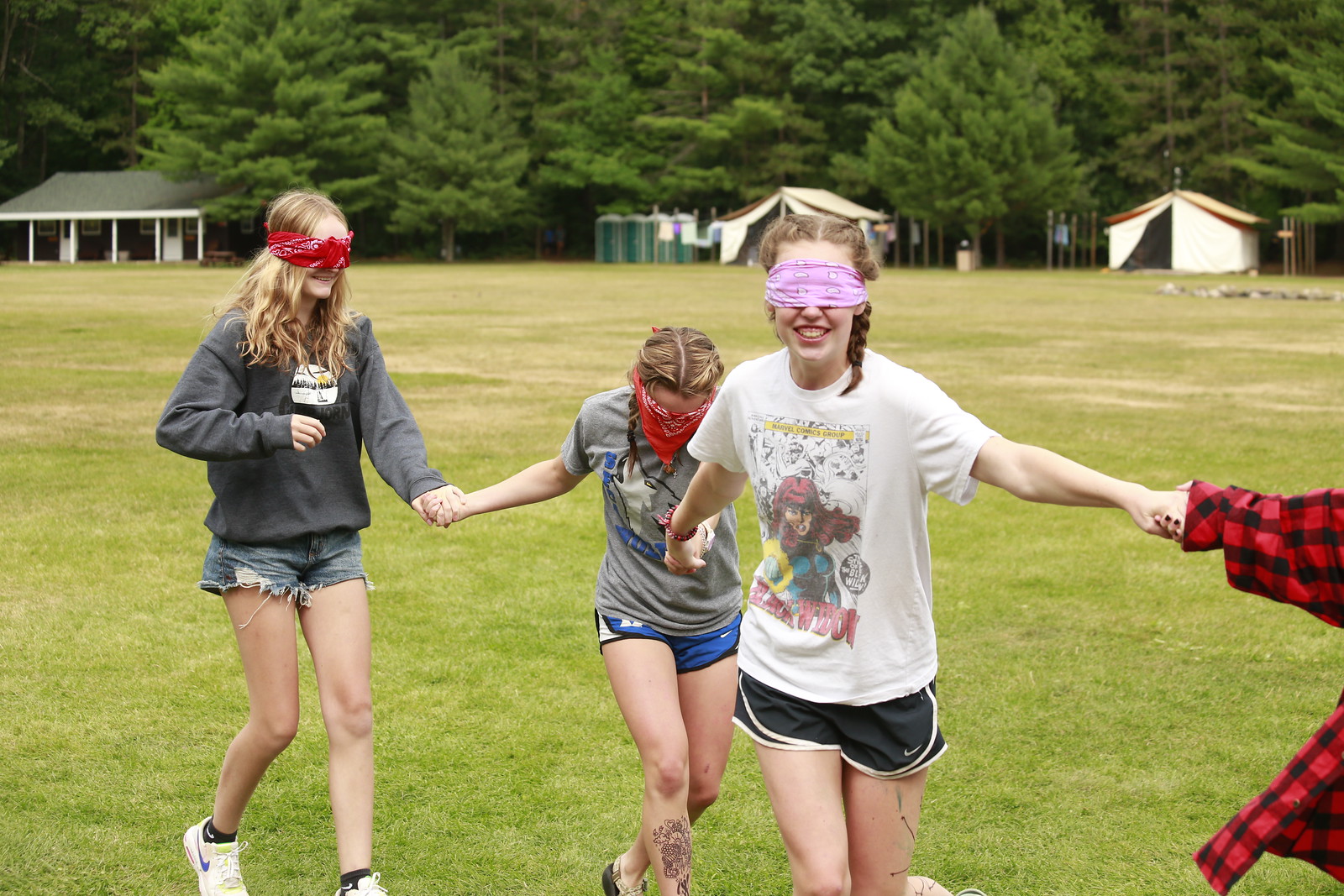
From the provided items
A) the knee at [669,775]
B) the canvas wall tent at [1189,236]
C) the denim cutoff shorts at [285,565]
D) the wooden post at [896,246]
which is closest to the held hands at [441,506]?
the denim cutoff shorts at [285,565]

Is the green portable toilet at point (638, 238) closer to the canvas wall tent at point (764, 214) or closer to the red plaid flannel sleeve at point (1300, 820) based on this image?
the canvas wall tent at point (764, 214)

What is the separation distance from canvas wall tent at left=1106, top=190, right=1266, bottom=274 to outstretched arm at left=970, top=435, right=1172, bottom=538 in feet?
172

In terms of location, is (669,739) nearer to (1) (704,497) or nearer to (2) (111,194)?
(1) (704,497)

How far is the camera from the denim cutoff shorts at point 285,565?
3.91 metres

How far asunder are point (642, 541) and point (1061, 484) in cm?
160

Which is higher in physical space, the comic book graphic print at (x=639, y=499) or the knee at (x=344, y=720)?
the comic book graphic print at (x=639, y=499)

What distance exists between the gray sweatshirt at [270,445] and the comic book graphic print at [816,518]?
134cm

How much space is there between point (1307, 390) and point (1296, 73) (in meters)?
40.5

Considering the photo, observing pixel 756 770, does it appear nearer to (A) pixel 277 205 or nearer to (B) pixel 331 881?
(B) pixel 331 881

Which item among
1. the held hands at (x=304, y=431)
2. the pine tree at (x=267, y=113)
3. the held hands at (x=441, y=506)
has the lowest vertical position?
the held hands at (x=441, y=506)

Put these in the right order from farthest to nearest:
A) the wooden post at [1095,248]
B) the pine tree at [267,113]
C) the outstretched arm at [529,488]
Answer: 1. the pine tree at [267,113]
2. the wooden post at [1095,248]
3. the outstretched arm at [529,488]

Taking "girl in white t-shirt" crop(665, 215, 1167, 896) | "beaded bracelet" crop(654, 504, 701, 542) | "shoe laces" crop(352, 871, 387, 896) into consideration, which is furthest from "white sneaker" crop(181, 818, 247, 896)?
"girl in white t-shirt" crop(665, 215, 1167, 896)

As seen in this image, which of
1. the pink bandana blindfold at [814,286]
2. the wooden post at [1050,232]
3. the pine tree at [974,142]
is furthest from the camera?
the wooden post at [1050,232]

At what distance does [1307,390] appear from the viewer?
16.2 m
